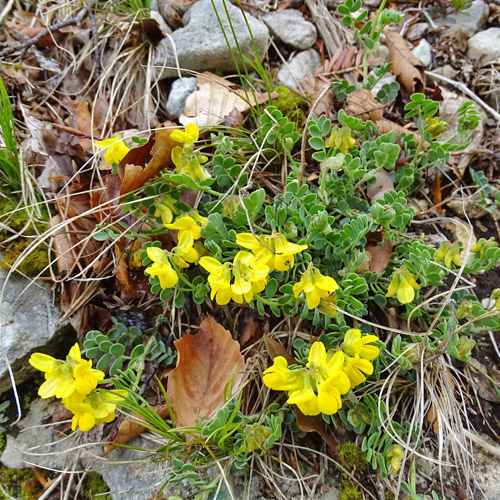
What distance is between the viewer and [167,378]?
2010 millimetres

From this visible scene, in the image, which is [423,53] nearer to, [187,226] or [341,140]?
[341,140]

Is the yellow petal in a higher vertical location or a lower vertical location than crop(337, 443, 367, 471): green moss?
higher

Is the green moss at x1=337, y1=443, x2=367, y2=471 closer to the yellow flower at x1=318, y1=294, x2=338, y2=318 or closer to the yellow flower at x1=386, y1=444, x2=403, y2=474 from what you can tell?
the yellow flower at x1=386, y1=444, x2=403, y2=474

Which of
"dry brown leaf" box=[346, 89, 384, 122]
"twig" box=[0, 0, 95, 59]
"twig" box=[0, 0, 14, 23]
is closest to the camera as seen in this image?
"dry brown leaf" box=[346, 89, 384, 122]

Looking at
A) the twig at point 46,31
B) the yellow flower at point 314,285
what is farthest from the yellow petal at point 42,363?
the twig at point 46,31

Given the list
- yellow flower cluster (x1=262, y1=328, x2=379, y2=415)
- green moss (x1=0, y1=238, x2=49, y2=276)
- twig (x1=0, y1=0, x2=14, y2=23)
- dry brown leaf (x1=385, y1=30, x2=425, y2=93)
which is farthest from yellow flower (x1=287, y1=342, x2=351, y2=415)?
twig (x1=0, y1=0, x2=14, y2=23)

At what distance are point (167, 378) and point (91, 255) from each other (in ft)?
2.44

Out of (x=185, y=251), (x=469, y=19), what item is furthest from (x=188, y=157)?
(x=469, y=19)

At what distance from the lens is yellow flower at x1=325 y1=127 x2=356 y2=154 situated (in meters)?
2.04

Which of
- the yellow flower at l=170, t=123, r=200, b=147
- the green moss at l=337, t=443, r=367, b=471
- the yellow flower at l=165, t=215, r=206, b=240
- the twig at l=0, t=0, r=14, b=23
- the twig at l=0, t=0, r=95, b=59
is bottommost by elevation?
the green moss at l=337, t=443, r=367, b=471

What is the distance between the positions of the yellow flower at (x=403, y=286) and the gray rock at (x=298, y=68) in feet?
4.73

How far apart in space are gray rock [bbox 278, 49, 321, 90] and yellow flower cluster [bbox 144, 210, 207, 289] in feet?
4.33

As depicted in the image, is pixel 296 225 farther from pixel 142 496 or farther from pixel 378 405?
pixel 142 496

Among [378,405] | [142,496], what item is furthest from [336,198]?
[142,496]
